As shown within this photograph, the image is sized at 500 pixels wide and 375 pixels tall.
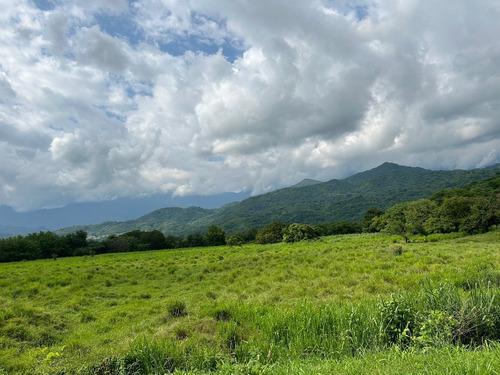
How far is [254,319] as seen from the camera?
8.97 meters

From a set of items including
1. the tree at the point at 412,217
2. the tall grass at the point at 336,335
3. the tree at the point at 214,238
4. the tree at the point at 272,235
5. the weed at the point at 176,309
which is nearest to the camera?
the tall grass at the point at 336,335

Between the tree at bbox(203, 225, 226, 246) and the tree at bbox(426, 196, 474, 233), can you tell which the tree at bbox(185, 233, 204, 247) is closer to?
the tree at bbox(203, 225, 226, 246)

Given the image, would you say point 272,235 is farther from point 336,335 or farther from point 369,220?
point 336,335

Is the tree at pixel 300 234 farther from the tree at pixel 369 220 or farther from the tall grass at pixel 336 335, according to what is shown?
the tall grass at pixel 336 335

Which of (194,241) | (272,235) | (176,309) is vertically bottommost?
(272,235)

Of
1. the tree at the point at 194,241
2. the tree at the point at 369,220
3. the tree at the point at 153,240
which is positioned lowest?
the tree at the point at 369,220

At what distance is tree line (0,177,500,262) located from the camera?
52.7 m

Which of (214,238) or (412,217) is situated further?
(214,238)

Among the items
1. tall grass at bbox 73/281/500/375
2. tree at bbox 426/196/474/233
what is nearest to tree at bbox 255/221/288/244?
tree at bbox 426/196/474/233

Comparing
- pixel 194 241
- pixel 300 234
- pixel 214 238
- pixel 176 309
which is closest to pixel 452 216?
pixel 300 234

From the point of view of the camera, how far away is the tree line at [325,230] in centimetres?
5269

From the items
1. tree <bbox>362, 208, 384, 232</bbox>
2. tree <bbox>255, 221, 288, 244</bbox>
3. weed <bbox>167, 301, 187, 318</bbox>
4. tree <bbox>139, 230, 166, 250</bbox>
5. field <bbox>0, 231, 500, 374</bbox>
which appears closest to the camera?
field <bbox>0, 231, 500, 374</bbox>

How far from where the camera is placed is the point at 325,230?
360ft

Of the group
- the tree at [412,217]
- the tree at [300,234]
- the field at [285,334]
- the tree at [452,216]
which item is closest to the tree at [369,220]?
the tree at [412,217]
